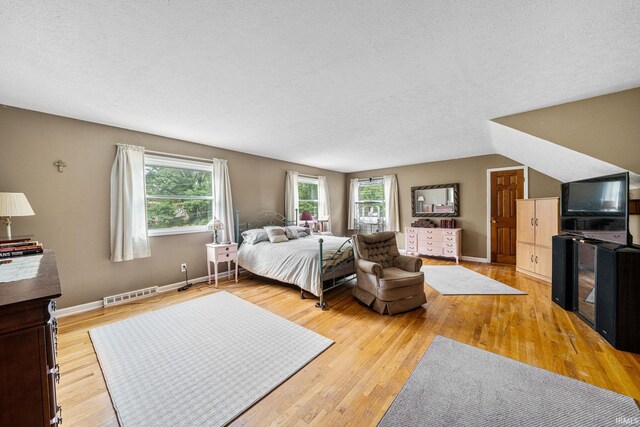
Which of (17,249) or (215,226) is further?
(215,226)

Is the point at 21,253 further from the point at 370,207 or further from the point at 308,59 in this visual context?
the point at 370,207

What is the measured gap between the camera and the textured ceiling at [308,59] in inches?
59.2

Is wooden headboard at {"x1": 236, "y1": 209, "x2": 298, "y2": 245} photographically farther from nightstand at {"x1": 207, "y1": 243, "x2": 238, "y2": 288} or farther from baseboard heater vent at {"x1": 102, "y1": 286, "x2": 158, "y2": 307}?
baseboard heater vent at {"x1": 102, "y1": 286, "x2": 158, "y2": 307}

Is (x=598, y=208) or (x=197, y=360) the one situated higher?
(x=598, y=208)

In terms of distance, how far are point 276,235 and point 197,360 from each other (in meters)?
2.57

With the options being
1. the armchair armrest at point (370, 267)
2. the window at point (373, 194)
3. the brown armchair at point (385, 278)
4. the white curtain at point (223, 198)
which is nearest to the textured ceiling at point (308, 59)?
the white curtain at point (223, 198)

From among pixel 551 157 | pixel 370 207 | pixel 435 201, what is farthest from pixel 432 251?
pixel 551 157

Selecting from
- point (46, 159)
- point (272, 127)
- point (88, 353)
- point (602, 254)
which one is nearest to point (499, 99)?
point (602, 254)

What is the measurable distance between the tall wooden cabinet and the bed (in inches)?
133

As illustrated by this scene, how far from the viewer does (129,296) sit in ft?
11.5

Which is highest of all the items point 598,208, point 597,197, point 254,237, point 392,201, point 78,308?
point 392,201

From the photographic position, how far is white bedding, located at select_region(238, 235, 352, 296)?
342 centimetres

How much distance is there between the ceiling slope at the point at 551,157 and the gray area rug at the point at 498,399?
2.36 m

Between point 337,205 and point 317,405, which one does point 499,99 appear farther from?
point 337,205
